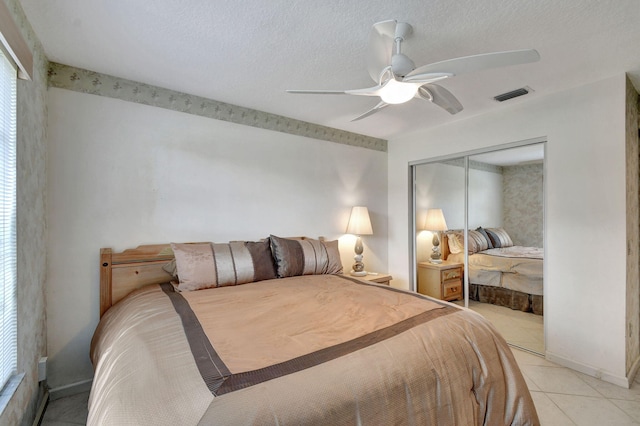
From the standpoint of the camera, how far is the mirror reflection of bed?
110 inches

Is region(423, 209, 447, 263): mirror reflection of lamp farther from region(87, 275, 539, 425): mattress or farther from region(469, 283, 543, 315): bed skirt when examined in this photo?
region(87, 275, 539, 425): mattress

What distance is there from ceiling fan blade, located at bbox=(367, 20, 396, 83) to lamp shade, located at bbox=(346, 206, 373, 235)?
2082mm

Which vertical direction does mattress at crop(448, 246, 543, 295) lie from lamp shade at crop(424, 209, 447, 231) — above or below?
below

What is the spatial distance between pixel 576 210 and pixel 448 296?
5.18 ft

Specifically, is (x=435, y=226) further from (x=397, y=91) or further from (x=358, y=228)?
(x=397, y=91)

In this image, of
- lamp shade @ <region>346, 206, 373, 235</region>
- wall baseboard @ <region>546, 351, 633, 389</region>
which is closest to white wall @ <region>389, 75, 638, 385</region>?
wall baseboard @ <region>546, 351, 633, 389</region>

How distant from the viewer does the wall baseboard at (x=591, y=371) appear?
219 cm

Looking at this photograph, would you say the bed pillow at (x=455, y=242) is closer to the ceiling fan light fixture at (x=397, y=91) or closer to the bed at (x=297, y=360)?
the bed at (x=297, y=360)

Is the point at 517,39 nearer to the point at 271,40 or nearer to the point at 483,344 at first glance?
the point at 271,40

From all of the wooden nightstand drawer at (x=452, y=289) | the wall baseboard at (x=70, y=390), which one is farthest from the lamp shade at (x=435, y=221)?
the wall baseboard at (x=70, y=390)

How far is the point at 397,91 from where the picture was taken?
166 centimetres

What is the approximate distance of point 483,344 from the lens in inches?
56.0

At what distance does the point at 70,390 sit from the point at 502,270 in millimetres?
3938

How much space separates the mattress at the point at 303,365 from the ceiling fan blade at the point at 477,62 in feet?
4.20
